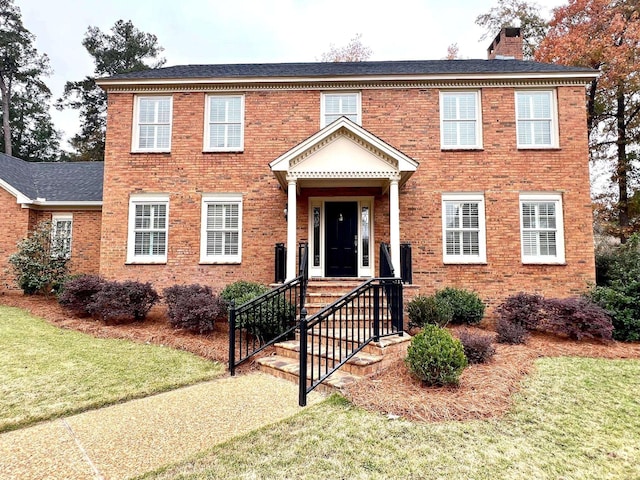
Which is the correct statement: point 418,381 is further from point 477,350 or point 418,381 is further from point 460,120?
point 460,120

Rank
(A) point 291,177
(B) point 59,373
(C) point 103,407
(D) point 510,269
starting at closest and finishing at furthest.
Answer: (C) point 103,407 < (B) point 59,373 < (A) point 291,177 < (D) point 510,269

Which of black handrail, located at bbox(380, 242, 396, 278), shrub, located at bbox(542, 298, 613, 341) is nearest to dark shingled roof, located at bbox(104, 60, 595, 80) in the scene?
black handrail, located at bbox(380, 242, 396, 278)

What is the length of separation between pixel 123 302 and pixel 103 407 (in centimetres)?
466

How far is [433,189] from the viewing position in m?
9.95

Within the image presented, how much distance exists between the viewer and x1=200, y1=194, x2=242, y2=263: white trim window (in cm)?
1019

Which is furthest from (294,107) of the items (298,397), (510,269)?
(298,397)

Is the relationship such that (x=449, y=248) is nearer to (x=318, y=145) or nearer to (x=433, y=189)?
(x=433, y=189)

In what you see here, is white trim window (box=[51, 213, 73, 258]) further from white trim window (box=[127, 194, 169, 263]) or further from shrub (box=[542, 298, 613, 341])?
shrub (box=[542, 298, 613, 341])

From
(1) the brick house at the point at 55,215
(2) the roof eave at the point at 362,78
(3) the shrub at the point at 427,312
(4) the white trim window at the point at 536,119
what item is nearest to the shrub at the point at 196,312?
(3) the shrub at the point at 427,312

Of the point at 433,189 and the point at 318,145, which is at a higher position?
the point at 318,145

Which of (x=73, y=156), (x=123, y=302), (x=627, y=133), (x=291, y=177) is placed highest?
(x=73, y=156)

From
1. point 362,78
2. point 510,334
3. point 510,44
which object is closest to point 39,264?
point 362,78

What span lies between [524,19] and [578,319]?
18.3m

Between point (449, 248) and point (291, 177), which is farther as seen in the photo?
point (449, 248)
